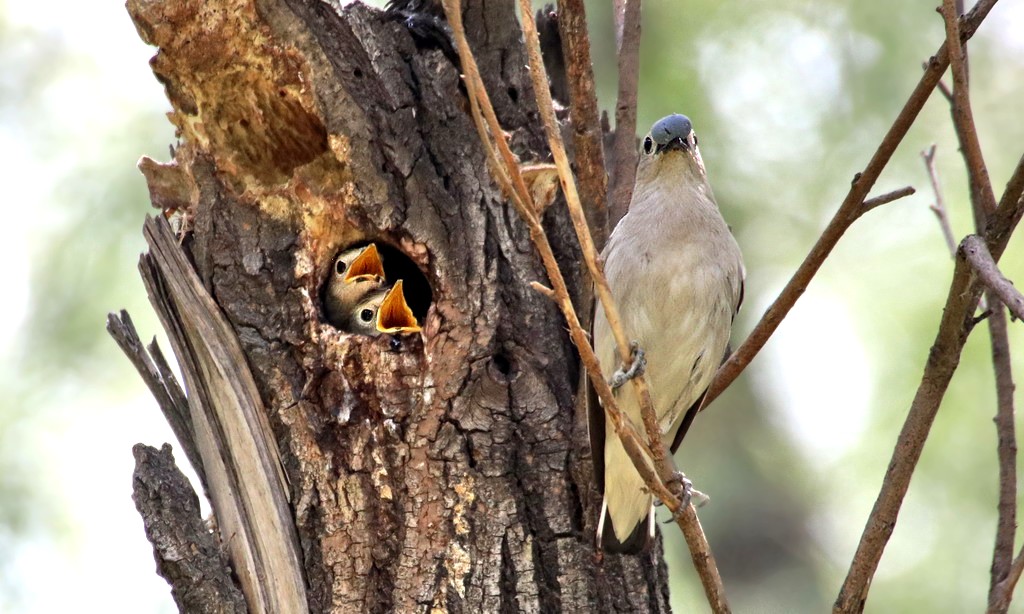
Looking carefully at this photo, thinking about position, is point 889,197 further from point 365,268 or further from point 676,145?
point 365,268

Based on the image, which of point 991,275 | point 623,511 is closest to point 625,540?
point 623,511

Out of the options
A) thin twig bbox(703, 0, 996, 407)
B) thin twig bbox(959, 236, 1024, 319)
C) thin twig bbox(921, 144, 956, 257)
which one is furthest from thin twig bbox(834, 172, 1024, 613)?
thin twig bbox(921, 144, 956, 257)

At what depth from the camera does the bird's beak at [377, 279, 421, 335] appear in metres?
4.84

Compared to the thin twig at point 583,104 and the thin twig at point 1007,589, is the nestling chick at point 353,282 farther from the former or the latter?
the thin twig at point 1007,589

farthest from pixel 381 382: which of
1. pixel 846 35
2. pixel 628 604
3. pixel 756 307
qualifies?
pixel 846 35

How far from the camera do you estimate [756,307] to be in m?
6.92

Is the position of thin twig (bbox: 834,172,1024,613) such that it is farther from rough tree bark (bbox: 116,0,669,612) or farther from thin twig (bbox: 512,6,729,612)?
rough tree bark (bbox: 116,0,669,612)

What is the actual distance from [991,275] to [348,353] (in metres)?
2.04

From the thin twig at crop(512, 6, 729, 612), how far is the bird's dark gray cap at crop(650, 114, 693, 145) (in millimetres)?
2015

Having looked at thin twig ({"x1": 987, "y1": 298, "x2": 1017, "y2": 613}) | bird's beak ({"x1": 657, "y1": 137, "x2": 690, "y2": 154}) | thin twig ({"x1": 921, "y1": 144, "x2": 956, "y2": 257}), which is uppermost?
bird's beak ({"x1": 657, "y1": 137, "x2": 690, "y2": 154})

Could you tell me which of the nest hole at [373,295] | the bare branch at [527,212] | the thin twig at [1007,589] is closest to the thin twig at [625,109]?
the nest hole at [373,295]

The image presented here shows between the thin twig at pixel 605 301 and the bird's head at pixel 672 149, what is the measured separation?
199 centimetres

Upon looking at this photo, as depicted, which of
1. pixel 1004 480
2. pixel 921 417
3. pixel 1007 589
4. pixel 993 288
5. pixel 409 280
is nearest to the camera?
pixel 993 288

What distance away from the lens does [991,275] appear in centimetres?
210
